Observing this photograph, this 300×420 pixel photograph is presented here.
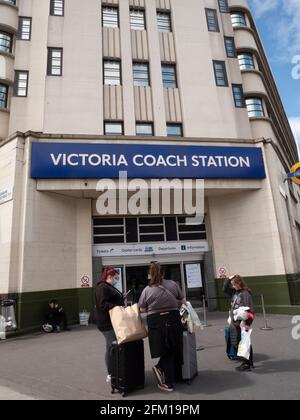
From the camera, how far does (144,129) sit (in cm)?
1645

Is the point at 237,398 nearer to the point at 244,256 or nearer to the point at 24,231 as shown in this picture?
the point at 24,231

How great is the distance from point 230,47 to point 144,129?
8.43 meters

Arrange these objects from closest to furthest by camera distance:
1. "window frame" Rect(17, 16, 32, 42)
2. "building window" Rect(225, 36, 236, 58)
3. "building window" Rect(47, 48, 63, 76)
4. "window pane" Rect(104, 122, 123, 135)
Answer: "window pane" Rect(104, 122, 123, 135) < "building window" Rect(47, 48, 63, 76) < "window frame" Rect(17, 16, 32, 42) < "building window" Rect(225, 36, 236, 58)

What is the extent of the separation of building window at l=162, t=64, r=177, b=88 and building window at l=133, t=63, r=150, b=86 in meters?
0.91

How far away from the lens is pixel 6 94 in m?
17.0

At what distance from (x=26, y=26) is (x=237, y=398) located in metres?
20.8

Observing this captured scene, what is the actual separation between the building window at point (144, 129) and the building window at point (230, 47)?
289 inches

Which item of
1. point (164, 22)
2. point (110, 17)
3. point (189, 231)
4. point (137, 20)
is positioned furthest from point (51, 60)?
point (189, 231)

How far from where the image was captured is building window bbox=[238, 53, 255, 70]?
1991 cm

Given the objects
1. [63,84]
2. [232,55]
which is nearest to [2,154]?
[63,84]

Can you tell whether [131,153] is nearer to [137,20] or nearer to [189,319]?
[189,319]

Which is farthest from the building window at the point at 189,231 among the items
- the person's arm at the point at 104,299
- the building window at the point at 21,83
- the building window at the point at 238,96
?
the building window at the point at 21,83

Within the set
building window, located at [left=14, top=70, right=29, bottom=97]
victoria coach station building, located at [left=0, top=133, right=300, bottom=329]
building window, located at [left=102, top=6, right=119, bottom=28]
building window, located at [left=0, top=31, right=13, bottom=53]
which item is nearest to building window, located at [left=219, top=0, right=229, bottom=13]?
building window, located at [left=102, top=6, right=119, bottom=28]

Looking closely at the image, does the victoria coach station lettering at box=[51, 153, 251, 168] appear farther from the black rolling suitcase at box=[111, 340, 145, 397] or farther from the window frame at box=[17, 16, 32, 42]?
the window frame at box=[17, 16, 32, 42]
